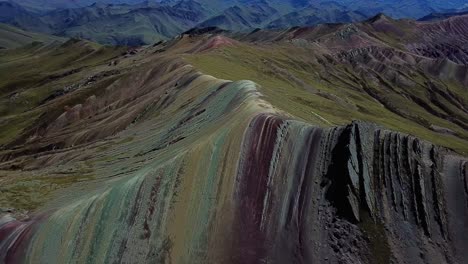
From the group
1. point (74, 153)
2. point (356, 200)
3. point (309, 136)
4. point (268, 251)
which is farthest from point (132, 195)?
point (74, 153)

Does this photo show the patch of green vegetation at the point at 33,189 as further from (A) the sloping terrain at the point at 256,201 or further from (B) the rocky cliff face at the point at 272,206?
(B) the rocky cliff face at the point at 272,206

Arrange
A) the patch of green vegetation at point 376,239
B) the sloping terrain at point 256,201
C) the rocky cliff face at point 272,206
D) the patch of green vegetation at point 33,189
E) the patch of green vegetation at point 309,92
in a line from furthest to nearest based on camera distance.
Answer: the patch of green vegetation at point 309,92
the patch of green vegetation at point 33,189
the sloping terrain at point 256,201
the rocky cliff face at point 272,206
the patch of green vegetation at point 376,239

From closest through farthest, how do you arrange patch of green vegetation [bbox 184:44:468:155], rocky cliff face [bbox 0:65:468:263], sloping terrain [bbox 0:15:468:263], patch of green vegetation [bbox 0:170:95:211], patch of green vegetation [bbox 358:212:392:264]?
patch of green vegetation [bbox 358:212:392:264]
rocky cliff face [bbox 0:65:468:263]
sloping terrain [bbox 0:15:468:263]
patch of green vegetation [bbox 0:170:95:211]
patch of green vegetation [bbox 184:44:468:155]

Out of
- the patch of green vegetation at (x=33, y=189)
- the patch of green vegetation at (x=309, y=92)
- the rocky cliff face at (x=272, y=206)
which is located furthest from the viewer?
the patch of green vegetation at (x=309, y=92)

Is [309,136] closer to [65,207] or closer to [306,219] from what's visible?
[306,219]

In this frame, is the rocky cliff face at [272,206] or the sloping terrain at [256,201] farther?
the sloping terrain at [256,201]

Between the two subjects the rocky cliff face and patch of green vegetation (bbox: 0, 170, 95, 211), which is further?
patch of green vegetation (bbox: 0, 170, 95, 211)

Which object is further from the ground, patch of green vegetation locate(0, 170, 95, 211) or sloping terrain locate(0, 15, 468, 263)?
sloping terrain locate(0, 15, 468, 263)

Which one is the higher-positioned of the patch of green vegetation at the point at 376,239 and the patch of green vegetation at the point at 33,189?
the patch of green vegetation at the point at 376,239

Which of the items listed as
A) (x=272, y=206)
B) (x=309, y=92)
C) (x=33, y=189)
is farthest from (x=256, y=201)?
(x=309, y=92)

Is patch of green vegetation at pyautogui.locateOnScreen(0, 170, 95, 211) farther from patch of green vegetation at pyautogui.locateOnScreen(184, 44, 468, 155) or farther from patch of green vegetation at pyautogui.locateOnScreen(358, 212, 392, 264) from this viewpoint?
patch of green vegetation at pyautogui.locateOnScreen(184, 44, 468, 155)

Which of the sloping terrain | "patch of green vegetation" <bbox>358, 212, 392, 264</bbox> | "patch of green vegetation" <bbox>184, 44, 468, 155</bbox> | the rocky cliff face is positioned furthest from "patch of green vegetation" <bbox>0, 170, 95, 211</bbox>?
"patch of green vegetation" <bbox>184, 44, 468, 155</bbox>

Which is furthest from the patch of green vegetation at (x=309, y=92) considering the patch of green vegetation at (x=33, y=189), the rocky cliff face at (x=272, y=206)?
the rocky cliff face at (x=272, y=206)
